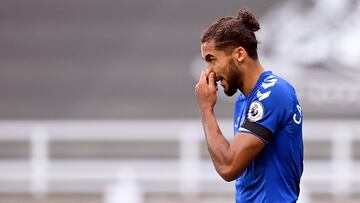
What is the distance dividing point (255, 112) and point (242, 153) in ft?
0.65

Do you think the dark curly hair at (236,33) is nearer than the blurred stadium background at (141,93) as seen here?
Yes

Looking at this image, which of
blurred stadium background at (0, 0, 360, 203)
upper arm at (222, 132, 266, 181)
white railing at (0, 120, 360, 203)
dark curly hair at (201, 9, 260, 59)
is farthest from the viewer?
blurred stadium background at (0, 0, 360, 203)

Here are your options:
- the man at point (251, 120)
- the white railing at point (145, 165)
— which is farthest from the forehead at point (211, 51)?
the white railing at point (145, 165)

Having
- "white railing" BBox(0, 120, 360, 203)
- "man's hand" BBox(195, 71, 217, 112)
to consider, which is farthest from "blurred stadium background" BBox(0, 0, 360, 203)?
"man's hand" BBox(195, 71, 217, 112)

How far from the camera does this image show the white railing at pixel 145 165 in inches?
506

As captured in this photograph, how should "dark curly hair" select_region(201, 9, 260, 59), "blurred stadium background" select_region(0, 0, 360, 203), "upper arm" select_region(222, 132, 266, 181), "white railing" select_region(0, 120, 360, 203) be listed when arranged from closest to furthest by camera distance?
1. "upper arm" select_region(222, 132, 266, 181)
2. "dark curly hair" select_region(201, 9, 260, 59)
3. "white railing" select_region(0, 120, 360, 203)
4. "blurred stadium background" select_region(0, 0, 360, 203)

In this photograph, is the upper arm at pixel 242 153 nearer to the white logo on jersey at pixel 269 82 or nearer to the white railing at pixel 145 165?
the white logo on jersey at pixel 269 82

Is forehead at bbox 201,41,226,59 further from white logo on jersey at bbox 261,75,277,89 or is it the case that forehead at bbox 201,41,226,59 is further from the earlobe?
white logo on jersey at bbox 261,75,277,89

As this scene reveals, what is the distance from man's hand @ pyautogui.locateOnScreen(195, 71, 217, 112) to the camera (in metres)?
4.69

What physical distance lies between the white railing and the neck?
8116mm

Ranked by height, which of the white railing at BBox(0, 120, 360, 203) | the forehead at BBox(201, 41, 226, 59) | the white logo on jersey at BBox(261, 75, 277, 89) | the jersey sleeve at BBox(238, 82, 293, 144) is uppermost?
the white railing at BBox(0, 120, 360, 203)

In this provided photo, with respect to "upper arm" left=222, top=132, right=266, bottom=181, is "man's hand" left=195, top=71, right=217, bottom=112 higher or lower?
higher

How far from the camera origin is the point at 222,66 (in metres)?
4.64

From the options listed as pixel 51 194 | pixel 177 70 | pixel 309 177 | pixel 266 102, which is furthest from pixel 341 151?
pixel 266 102
